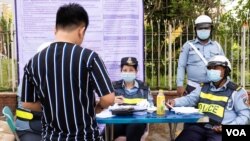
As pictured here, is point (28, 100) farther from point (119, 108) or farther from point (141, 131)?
point (141, 131)

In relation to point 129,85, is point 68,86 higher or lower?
higher

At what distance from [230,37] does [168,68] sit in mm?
1221

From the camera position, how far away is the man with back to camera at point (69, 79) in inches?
88.8

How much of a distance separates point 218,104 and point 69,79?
2.03 m

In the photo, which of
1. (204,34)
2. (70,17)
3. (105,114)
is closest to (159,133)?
(204,34)

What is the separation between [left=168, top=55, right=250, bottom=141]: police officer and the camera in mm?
3803

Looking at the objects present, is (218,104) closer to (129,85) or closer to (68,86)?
(129,85)

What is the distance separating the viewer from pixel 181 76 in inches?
198

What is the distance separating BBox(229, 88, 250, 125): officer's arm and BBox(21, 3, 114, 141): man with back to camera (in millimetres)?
1842

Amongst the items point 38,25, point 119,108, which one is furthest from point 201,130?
point 38,25

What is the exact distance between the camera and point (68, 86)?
2.26 metres

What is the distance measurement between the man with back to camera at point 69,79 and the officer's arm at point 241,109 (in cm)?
184

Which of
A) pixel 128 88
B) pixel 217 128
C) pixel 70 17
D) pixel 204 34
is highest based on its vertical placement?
pixel 70 17

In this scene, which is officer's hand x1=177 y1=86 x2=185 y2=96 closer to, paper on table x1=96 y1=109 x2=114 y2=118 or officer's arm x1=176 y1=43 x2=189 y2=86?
officer's arm x1=176 y1=43 x2=189 y2=86
